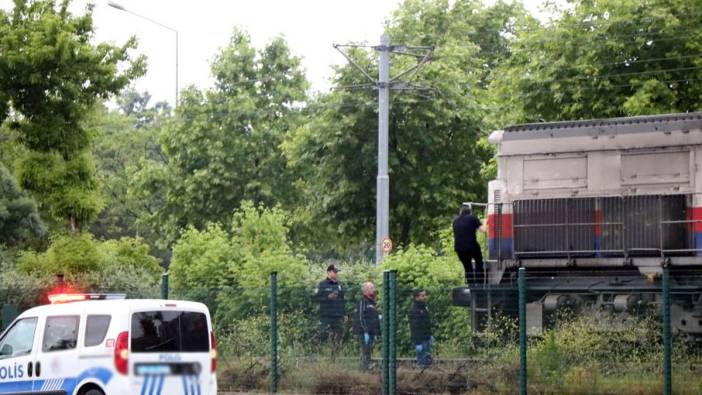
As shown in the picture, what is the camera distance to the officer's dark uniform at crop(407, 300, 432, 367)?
20406 mm

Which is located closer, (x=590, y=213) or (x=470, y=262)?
(x=590, y=213)

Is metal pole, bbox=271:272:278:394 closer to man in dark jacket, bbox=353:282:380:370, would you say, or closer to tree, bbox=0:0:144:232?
man in dark jacket, bbox=353:282:380:370

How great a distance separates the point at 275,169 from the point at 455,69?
37.2ft

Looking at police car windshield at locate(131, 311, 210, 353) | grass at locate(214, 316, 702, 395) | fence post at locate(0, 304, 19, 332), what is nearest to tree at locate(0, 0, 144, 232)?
fence post at locate(0, 304, 19, 332)

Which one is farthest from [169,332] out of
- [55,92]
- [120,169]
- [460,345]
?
[120,169]

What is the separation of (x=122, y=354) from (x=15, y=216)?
1437 inches

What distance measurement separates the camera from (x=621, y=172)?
22.4 m

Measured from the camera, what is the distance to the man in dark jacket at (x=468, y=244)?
2269 cm

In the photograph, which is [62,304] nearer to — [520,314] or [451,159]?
[520,314]

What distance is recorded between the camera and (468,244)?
22.7 metres

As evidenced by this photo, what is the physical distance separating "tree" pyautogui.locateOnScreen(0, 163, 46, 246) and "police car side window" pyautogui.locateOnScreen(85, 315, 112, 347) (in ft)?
116

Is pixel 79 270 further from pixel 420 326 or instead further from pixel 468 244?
pixel 420 326

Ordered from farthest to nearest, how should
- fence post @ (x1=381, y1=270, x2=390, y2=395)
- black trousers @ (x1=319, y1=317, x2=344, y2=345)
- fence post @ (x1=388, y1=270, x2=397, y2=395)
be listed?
black trousers @ (x1=319, y1=317, x2=344, y2=345)
fence post @ (x1=381, y1=270, x2=390, y2=395)
fence post @ (x1=388, y1=270, x2=397, y2=395)

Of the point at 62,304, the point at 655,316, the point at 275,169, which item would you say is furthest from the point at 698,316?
the point at 275,169
